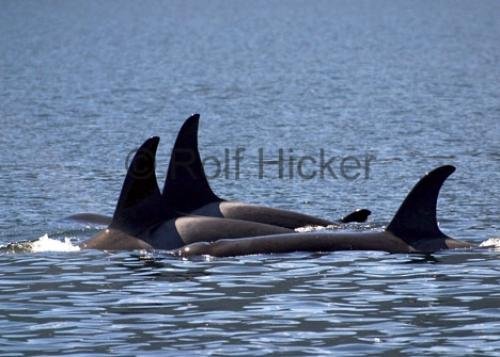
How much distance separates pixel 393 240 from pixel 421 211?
1.97 feet

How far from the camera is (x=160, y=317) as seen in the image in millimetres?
18594

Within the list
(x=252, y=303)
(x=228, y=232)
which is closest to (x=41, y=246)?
(x=228, y=232)

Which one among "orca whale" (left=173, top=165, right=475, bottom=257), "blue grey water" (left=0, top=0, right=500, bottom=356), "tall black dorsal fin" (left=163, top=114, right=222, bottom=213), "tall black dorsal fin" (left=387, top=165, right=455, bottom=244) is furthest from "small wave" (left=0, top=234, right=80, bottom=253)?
"tall black dorsal fin" (left=387, top=165, right=455, bottom=244)

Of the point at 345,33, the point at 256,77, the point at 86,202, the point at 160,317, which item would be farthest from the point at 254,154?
the point at 345,33

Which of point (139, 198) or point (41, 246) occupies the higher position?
point (139, 198)

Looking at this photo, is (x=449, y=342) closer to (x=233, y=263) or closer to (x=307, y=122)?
(x=233, y=263)

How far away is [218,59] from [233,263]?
78362 mm

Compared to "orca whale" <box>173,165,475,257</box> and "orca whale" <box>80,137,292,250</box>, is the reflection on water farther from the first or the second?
"orca whale" <box>80,137,292,250</box>

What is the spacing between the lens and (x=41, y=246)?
24.3m

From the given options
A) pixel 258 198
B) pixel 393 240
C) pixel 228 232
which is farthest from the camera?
pixel 258 198

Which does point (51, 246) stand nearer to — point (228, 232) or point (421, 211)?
point (228, 232)

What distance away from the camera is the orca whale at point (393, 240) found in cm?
2280

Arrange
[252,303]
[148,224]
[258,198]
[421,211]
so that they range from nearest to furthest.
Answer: [252,303] → [421,211] → [148,224] → [258,198]

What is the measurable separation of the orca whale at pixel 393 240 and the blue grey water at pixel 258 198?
38 cm
